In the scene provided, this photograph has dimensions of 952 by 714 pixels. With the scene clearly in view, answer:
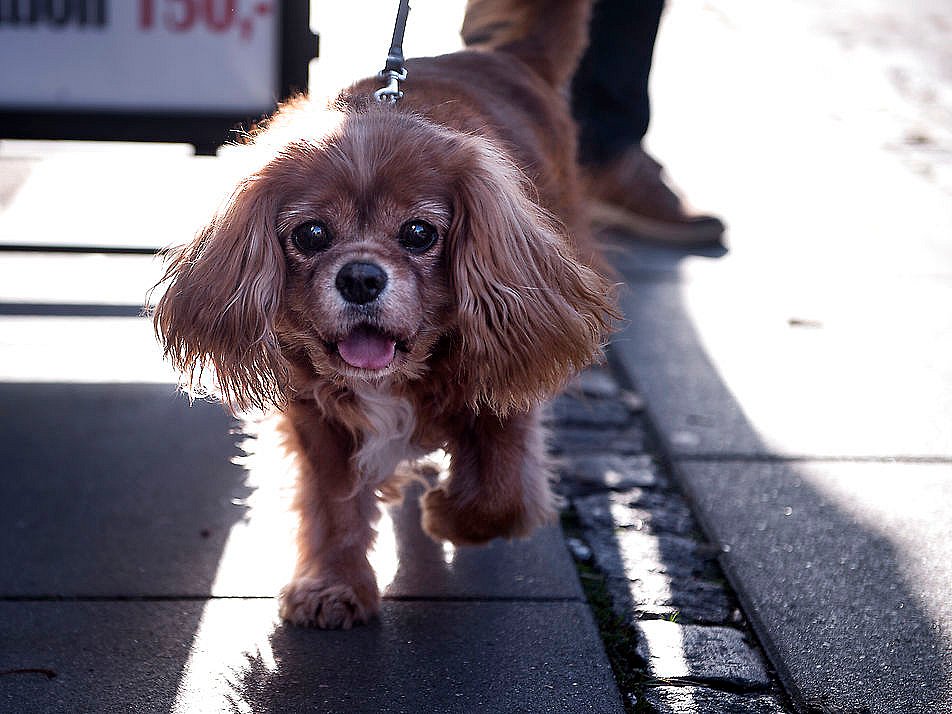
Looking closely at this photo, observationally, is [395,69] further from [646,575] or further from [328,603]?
[646,575]

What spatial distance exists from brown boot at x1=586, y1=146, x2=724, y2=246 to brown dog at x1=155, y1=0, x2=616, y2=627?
2545 millimetres

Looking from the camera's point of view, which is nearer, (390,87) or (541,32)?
(390,87)

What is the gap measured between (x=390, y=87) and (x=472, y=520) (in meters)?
1.01

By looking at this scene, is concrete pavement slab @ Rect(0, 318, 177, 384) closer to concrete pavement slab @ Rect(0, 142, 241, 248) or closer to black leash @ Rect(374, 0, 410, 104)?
concrete pavement slab @ Rect(0, 142, 241, 248)

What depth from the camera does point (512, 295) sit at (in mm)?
2551

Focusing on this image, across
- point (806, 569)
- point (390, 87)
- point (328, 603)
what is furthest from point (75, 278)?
point (806, 569)

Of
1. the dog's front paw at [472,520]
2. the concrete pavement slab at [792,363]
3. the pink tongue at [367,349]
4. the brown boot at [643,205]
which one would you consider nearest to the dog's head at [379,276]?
the pink tongue at [367,349]

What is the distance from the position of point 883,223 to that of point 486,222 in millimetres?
3715

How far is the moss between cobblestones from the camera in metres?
2.50

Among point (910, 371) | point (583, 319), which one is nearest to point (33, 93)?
point (583, 319)

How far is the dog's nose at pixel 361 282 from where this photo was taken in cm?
236

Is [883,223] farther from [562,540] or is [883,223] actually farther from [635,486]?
[562,540]

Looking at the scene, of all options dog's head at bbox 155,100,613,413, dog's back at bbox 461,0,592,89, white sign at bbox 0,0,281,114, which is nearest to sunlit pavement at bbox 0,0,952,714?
dog's head at bbox 155,100,613,413

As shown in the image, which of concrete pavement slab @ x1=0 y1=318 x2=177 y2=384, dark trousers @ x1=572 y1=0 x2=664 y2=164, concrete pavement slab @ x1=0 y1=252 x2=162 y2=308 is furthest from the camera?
dark trousers @ x1=572 y1=0 x2=664 y2=164
